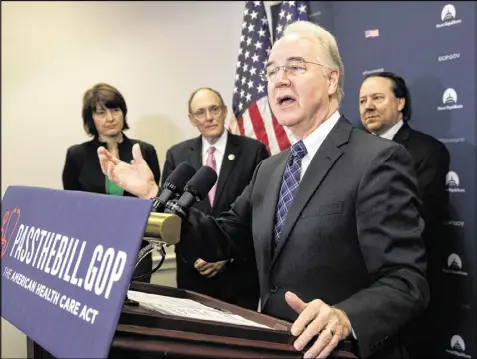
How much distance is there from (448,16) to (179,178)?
8.08ft

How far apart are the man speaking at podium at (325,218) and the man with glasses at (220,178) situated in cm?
111

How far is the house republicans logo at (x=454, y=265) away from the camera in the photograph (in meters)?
2.77

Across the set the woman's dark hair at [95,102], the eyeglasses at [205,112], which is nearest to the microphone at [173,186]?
the eyeglasses at [205,112]

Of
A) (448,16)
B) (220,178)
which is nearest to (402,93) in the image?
(448,16)

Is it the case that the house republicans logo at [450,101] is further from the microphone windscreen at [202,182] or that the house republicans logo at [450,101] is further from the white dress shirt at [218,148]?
the microphone windscreen at [202,182]

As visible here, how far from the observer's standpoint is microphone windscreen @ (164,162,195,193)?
941mm

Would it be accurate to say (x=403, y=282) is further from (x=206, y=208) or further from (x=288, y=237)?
(x=206, y=208)

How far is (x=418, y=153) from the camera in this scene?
2.55 metres

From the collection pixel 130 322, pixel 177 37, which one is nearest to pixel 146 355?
pixel 130 322

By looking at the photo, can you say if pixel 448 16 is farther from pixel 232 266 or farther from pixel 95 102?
pixel 95 102

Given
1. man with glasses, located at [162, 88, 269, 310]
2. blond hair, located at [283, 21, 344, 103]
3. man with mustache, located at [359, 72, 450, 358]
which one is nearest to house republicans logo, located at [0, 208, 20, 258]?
blond hair, located at [283, 21, 344, 103]

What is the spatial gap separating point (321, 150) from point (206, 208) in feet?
4.43

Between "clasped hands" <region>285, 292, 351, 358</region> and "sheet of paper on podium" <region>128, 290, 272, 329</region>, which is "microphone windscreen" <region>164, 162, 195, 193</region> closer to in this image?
"sheet of paper on podium" <region>128, 290, 272, 329</region>

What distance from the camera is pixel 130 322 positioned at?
655mm
